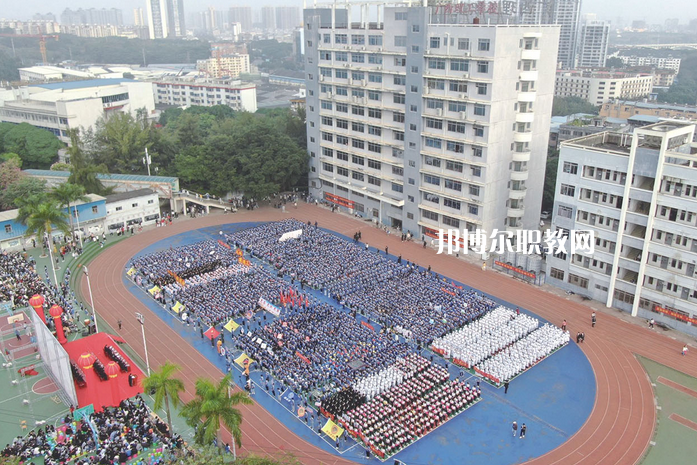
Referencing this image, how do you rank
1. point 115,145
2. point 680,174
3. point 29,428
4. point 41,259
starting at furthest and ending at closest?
point 115,145, point 41,259, point 680,174, point 29,428

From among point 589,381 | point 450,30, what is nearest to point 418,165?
point 450,30

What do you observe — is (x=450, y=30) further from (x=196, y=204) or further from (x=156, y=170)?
(x=156, y=170)

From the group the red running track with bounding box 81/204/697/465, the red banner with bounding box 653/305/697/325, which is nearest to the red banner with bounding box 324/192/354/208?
the red running track with bounding box 81/204/697/465

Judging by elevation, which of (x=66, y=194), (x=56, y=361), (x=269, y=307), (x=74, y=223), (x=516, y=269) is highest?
(x=66, y=194)

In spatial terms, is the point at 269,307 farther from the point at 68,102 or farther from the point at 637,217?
the point at 68,102

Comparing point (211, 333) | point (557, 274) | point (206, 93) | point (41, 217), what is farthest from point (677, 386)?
point (206, 93)

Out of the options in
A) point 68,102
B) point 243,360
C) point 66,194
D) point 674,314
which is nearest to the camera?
point 243,360

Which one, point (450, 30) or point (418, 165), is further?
point (418, 165)

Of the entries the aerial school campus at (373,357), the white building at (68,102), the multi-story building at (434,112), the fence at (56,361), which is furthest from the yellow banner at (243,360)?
the white building at (68,102)
